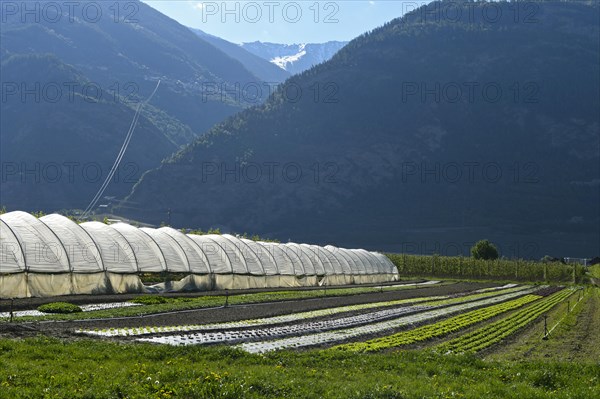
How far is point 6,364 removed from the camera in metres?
16.0

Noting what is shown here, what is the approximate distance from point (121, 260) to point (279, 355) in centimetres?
2876

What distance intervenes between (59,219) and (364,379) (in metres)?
35.7

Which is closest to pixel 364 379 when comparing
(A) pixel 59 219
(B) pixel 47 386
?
(B) pixel 47 386

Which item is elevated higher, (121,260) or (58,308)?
(121,260)

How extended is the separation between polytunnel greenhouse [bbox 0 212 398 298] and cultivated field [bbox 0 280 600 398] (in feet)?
15.6

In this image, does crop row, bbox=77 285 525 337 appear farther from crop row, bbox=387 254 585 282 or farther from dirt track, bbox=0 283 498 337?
crop row, bbox=387 254 585 282

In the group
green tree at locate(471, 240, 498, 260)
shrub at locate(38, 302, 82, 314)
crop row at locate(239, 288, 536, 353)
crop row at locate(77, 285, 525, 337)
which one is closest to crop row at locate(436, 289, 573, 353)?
crop row at locate(239, 288, 536, 353)

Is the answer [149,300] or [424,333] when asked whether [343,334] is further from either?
[149,300]

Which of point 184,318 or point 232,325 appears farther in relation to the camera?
point 184,318

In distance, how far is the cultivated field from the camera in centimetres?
1537

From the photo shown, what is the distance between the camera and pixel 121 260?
46562mm

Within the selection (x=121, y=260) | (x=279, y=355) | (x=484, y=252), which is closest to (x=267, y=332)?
(x=279, y=355)

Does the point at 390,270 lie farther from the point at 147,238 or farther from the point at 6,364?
the point at 6,364

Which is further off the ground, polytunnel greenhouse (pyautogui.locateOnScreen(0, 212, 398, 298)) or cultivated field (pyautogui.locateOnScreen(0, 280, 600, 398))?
polytunnel greenhouse (pyautogui.locateOnScreen(0, 212, 398, 298))
